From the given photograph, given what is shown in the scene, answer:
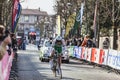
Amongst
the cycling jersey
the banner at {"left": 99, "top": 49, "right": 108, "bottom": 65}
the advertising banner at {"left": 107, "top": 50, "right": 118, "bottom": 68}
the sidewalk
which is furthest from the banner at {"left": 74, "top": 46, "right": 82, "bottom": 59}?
the cycling jersey

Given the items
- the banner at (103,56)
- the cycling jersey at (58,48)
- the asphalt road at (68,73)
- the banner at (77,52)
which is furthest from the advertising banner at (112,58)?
the banner at (77,52)

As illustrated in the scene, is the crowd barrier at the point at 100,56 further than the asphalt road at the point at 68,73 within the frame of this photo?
Yes

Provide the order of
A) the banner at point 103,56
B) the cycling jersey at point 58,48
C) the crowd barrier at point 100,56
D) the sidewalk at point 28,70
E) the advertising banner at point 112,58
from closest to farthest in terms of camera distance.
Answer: the sidewalk at point 28,70, the cycling jersey at point 58,48, the crowd barrier at point 100,56, the advertising banner at point 112,58, the banner at point 103,56

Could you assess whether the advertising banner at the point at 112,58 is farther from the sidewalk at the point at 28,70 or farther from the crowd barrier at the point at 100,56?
the sidewalk at the point at 28,70

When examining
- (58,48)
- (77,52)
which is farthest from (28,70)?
(77,52)

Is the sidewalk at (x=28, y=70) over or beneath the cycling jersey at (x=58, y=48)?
beneath

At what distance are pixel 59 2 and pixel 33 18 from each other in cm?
13181

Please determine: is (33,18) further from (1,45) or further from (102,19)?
(1,45)

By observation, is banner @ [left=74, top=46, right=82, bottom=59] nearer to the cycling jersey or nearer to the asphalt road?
the asphalt road

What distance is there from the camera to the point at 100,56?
26.8 meters

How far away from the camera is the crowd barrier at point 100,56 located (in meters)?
23.2

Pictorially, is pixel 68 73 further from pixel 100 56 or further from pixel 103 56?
pixel 100 56

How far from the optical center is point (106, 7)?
3978 centimetres

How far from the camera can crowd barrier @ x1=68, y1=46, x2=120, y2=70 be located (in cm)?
2322
